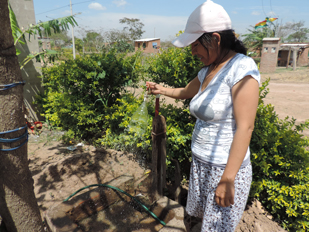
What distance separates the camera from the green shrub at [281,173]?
91.3 inches

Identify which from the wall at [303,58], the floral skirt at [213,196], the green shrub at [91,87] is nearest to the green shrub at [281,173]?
the floral skirt at [213,196]

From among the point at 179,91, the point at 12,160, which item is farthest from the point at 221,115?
the point at 12,160

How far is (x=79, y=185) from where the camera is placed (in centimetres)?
301

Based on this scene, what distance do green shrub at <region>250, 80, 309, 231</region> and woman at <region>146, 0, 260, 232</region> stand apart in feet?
4.23

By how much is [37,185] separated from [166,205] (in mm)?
1920

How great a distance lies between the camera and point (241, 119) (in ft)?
3.98

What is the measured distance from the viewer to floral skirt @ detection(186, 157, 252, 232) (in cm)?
141

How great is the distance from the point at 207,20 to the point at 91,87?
142 inches

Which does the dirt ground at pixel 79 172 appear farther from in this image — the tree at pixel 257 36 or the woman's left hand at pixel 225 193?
the tree at pixel 257 36

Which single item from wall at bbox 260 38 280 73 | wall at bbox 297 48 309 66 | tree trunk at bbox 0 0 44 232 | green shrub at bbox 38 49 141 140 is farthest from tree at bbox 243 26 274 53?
tree trunk at bbox 0 0 44 232

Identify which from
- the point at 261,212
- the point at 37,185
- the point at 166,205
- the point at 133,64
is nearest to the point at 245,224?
the point at 261,212

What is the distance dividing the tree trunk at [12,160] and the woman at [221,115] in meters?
1.13

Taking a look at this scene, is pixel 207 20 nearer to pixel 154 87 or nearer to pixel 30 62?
pixel 154 87

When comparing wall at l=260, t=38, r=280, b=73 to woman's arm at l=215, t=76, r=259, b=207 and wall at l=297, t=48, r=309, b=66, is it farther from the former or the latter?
woman's arm at l=215, t=76, r=259, b=207
